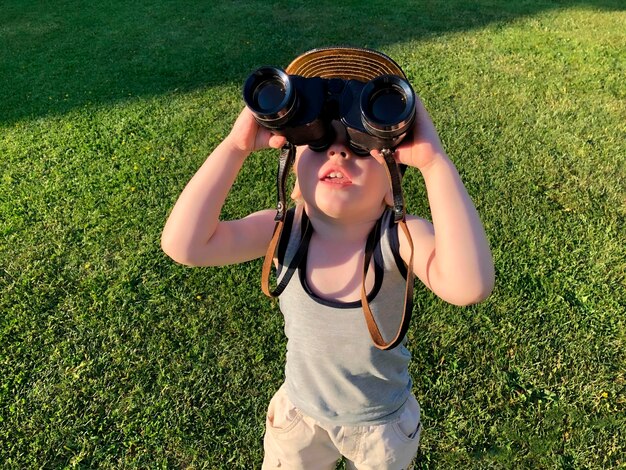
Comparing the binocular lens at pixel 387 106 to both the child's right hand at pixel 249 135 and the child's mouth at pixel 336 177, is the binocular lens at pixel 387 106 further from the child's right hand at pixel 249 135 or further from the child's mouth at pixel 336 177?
the child's right hand at pixel 249 135

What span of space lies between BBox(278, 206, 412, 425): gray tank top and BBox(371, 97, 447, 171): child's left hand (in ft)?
0.83

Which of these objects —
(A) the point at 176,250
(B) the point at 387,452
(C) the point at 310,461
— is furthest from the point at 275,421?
(A) the point at 176,250

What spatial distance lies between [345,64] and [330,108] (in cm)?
19

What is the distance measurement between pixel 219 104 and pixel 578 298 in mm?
3718

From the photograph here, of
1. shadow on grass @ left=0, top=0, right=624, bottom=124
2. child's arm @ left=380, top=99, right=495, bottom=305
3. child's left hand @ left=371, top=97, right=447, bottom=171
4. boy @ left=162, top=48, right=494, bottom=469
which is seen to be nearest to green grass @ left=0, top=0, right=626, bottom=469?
shadow on grass @ left=0, top=0, right=624, bottom=124

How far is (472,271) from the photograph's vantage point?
4.65ft

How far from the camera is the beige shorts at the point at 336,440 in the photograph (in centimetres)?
178

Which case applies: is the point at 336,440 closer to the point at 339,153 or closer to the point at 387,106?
the point at 339,153

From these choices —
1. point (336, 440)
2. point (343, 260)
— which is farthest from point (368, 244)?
point (336, 440)

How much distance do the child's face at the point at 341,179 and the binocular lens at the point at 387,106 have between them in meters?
0.16

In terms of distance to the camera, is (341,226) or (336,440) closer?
(341,226)

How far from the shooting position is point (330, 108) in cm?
149

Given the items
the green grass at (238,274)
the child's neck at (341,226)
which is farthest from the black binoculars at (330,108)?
the green grass at (238,274)

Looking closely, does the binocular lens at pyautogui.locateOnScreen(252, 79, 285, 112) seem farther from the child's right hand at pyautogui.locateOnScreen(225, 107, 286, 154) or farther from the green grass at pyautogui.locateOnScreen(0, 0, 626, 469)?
the green grass at pyautogui.locateOnScreen(0, 0, 626, 469)
